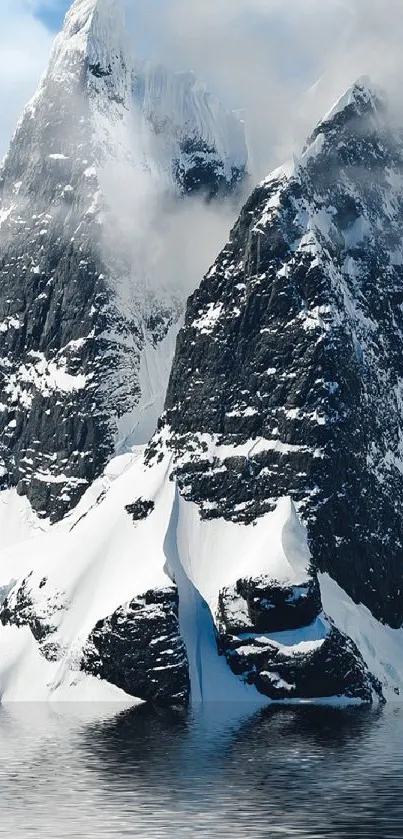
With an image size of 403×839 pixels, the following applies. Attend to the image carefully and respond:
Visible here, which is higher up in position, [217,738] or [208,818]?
[217,738]

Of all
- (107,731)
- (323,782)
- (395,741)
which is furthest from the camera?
(107,731)

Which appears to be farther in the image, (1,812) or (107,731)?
(107,731)

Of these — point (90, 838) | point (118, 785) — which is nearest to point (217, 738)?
point (118, 785)

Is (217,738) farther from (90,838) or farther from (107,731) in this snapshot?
(90,838)

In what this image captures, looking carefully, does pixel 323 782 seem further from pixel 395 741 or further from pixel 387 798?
pixel 395 741

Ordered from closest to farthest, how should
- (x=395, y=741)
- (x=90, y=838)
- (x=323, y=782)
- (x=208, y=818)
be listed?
(x=90, y=838), (x=208, y=818), (x=323, y=782), (x=395, y=741)

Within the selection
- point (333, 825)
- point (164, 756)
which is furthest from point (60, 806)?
point (164, 756)
